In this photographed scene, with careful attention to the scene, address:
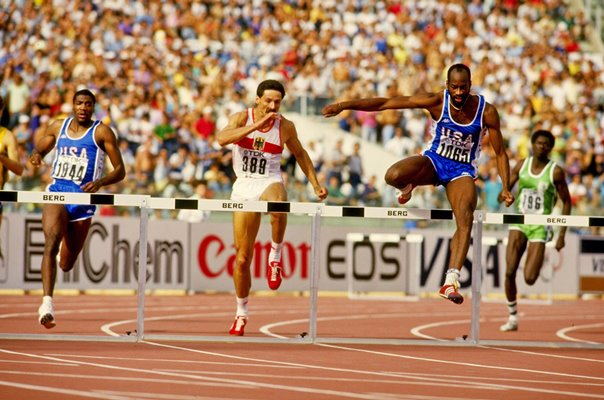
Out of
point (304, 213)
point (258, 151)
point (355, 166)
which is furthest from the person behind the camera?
point (355, 166)

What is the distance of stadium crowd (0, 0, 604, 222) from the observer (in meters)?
24.8

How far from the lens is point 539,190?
52.9 feet

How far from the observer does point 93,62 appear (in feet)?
86.8

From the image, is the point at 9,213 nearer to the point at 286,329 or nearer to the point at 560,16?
the point at 286,329

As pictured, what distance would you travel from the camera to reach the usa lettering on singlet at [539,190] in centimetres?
1612

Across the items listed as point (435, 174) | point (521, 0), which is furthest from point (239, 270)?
point (521, 0)

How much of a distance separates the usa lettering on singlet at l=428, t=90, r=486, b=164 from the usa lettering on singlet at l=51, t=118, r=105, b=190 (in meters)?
3.20

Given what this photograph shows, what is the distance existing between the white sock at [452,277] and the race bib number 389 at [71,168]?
359 centimetres

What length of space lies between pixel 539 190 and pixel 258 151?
14.7 ft

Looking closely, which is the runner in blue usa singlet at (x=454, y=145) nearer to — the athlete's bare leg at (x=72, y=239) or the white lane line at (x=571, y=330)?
the white lane line at (x=571, y=330)

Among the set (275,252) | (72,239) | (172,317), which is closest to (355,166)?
(172,317)

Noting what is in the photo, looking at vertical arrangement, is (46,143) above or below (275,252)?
above

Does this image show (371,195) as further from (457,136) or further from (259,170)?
(457,136)

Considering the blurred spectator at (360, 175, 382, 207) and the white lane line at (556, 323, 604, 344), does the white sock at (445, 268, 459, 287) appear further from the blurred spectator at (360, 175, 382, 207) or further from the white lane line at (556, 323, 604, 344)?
the blurred spectator at (360, 175, 382, 207)
